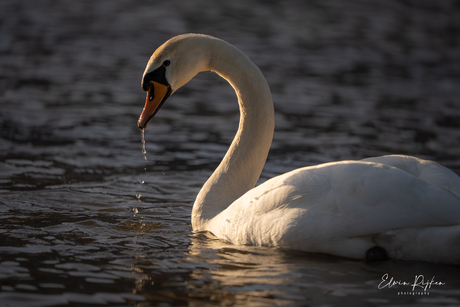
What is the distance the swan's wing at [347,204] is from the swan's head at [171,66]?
1.54 m

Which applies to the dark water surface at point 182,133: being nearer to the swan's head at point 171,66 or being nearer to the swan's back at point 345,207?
the swan's back at point 345,207

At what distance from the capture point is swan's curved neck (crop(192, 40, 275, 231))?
5.94 meters

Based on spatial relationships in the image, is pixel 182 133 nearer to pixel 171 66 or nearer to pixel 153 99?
pixel 153 99

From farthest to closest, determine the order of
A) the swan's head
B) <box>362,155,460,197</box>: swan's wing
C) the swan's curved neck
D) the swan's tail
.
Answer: the swan's curved neck < the swan's head < <box>362,155,460,197</box>: swan's wing < the swan's tail

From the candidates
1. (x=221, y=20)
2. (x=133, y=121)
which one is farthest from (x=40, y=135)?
(x=221, y=20)

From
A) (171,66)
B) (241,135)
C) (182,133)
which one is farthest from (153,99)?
(182,133)

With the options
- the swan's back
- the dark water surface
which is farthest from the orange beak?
the swan's back

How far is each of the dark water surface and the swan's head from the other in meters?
1.25

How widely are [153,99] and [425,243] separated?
2.84 metres

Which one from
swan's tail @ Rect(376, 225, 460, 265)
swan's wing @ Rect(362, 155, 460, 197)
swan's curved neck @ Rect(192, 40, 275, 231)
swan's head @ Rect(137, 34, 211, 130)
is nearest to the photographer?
swan's tail @ Rect(376, 225, 460, 265)

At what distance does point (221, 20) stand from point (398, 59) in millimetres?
7058

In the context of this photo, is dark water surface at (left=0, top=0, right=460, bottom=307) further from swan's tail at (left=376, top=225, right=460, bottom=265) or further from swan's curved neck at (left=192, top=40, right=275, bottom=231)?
swan's curved neck at (left=192, top=40, right=275, bottom=231)

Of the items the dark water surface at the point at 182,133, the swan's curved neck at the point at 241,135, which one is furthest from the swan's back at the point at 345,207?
the swan's curved neck at the point at 241,135

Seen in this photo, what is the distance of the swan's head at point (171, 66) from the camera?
5.78m
